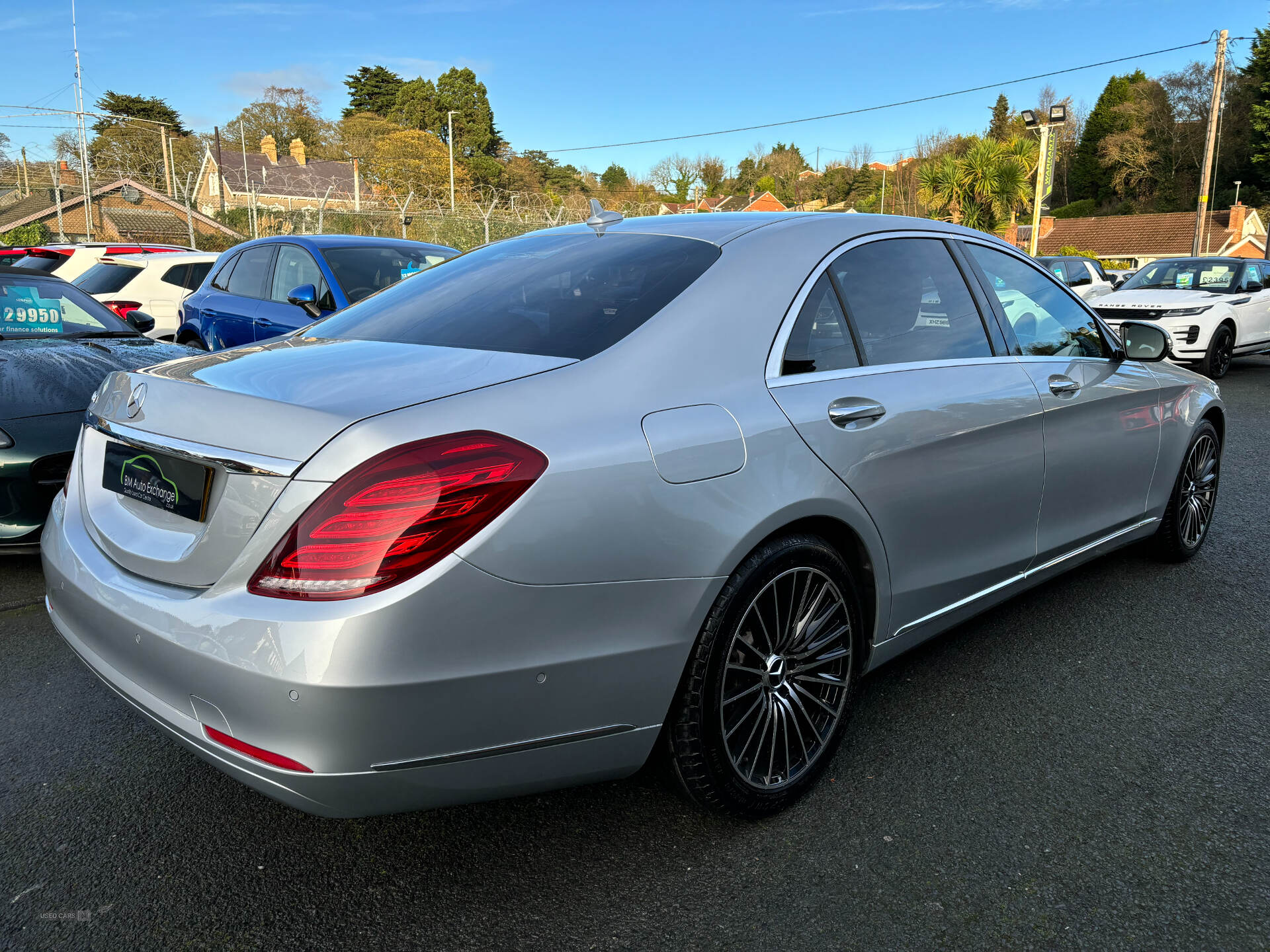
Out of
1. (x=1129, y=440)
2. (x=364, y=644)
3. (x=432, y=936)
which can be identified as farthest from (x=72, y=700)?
(x=1129, y=440)

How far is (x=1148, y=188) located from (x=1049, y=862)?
88.8m

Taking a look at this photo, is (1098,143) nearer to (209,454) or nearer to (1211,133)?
(1211,133)

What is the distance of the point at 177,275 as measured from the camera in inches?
458

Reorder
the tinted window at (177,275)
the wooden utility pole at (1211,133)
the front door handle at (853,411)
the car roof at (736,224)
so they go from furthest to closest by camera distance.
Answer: the wooden utility pole at (1211,133)
the tinted window at (177,275)
the car roof at (736,224)
the front door handle at (853,411)

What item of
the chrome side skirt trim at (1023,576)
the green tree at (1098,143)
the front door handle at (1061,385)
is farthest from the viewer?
the green tree at (1098,143)

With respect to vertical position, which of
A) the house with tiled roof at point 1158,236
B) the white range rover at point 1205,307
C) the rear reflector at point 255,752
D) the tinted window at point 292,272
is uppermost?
the house with tiled roof at point 1158,236

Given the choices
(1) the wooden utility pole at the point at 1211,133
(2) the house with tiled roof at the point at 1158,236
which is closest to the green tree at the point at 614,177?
(2) the house with tiled roof at the point at 1158,236

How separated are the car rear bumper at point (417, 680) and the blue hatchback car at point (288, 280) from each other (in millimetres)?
5023

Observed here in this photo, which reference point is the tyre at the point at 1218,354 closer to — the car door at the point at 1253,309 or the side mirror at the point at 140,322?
the car door at the point at 1253,309

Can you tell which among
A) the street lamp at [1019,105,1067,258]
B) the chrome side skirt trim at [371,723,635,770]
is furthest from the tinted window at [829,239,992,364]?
the street lamp at [1019,105,1067,258]

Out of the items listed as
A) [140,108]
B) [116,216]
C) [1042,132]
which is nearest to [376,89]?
[140,108]

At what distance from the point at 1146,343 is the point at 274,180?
72.8 metres

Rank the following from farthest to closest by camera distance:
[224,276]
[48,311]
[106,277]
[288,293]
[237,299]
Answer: [106,277], [224,276], [237,299], [288,293], [48,311]

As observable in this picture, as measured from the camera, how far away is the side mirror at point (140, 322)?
20.0 feet
